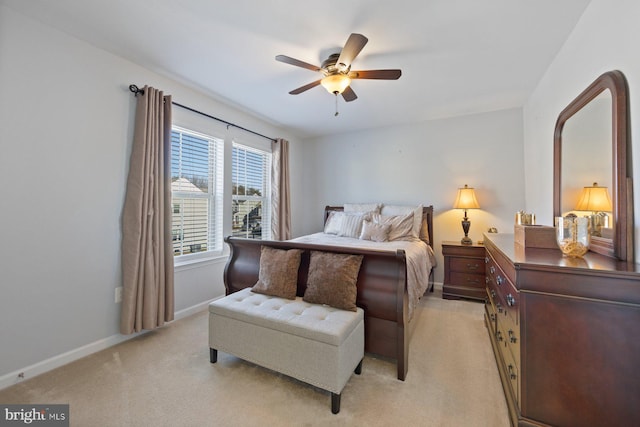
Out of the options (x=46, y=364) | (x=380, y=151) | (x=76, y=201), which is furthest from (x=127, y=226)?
(x=380, y=151)

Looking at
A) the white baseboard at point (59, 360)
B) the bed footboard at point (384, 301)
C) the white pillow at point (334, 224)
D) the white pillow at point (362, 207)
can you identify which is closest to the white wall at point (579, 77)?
the bed footboard at point (384, 301)

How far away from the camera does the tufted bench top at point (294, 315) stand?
1.56m

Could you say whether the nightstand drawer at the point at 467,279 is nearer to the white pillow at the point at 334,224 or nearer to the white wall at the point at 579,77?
the white wall at the point at 579,77

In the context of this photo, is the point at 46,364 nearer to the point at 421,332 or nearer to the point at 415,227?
the point at 421,332

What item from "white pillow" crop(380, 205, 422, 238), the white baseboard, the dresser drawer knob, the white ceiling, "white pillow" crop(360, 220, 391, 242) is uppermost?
the white ceiling

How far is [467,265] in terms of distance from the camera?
3.34 meters

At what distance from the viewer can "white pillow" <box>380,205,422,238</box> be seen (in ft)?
11.5

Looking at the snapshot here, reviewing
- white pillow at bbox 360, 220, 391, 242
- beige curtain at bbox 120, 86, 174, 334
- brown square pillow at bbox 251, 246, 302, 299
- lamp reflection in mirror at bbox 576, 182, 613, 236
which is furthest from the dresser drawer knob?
beige curtain at bbox 120, 86, 174, 334

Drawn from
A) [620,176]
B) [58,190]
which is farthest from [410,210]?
[58,190]

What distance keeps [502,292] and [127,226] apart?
303cm

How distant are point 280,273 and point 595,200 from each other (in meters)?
2.17

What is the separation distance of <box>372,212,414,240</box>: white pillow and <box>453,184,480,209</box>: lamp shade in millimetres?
652

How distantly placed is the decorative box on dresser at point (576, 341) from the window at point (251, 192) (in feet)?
10.4

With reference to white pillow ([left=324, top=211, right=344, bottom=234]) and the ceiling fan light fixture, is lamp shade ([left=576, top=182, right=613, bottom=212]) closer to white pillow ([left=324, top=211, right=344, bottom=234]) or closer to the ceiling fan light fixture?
the ceiling fan light fixture
